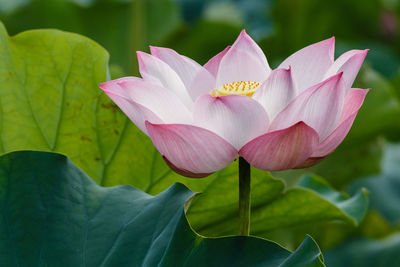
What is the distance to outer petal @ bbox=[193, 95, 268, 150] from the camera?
0.57m

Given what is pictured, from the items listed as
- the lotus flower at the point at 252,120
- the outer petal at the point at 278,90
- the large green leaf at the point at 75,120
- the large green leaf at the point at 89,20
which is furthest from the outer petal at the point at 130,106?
the large green leaf at the point at 89,20

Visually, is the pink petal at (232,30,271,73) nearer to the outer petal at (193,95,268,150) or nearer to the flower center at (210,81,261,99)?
the flower center at (210,81,261,99)

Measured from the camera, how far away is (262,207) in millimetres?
894

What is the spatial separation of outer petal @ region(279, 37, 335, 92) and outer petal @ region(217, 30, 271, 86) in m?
0.06

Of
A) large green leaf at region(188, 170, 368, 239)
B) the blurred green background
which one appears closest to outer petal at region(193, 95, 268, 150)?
large green leaf at region(188, 170, 368, 239)

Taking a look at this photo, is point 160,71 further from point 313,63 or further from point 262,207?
point 262,207

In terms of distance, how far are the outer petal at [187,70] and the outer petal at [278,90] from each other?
134 millimetres

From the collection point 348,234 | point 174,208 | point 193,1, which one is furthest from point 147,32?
point 174,208

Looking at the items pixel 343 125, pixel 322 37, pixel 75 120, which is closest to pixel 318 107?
pixel 343 125

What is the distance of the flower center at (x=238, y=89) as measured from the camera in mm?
673

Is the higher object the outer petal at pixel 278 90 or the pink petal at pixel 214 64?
the outer petal at pixel 278 90

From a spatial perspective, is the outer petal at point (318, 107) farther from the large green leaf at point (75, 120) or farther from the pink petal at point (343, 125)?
the large green leaf at point (75, 120)

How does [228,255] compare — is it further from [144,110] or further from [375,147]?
[375,147]

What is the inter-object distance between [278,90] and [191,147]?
99 millimetres
